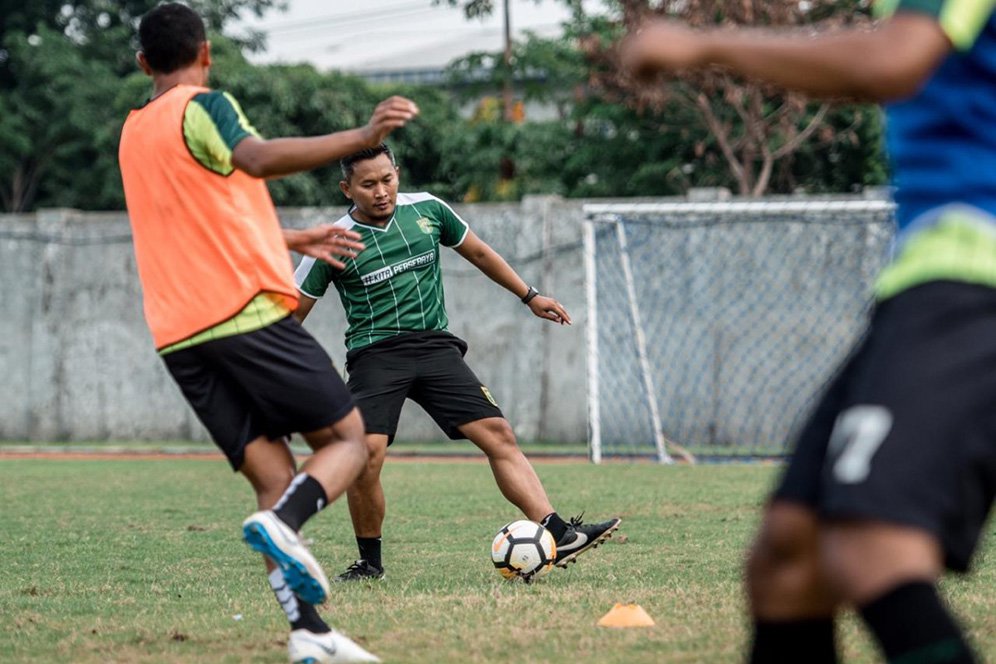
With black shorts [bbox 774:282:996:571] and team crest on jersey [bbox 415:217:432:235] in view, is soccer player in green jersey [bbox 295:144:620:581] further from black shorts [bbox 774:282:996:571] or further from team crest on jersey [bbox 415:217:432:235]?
black shorts [bbox 774:282:996:571]

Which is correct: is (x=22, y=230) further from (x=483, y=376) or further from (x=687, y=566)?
(x=687, y=566)

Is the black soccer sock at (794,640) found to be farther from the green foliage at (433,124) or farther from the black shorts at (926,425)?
the green foliage at (433,124)

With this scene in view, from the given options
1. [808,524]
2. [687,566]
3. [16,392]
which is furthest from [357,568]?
[16,392]

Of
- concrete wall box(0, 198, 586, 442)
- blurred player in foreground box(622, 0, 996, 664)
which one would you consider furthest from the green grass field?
concrete wall box(0, 198, 586, 442)

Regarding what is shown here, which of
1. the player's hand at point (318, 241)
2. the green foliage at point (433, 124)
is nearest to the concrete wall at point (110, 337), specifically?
the green foliage at point (433, 124)

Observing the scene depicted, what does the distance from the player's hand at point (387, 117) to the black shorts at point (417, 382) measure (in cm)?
260

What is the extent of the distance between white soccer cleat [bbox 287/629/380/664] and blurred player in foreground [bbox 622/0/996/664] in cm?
172

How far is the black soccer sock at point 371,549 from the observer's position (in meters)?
6.57

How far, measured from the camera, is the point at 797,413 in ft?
51.7

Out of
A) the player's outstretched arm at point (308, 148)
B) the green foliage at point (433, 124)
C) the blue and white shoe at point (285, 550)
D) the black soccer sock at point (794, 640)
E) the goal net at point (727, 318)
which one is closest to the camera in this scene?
the black soccer sock at point (794, 640)

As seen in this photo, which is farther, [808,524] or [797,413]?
[797,413]

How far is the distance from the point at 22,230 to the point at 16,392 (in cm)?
201

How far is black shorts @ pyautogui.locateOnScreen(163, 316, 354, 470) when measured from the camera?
4320mm

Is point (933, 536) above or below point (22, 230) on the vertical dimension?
above
